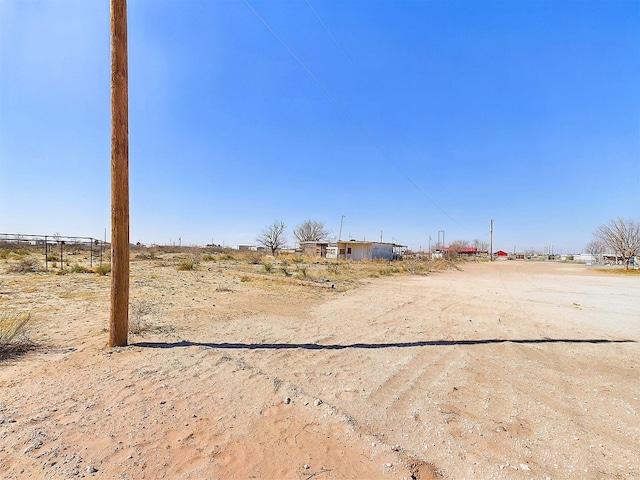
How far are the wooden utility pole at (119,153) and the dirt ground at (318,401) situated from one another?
121 cm

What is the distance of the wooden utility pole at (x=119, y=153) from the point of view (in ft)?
15.5

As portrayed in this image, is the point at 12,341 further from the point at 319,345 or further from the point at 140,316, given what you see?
the point at 319,345

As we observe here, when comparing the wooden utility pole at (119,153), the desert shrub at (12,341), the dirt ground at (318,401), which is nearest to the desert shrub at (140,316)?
the dirt ground at (318,401)

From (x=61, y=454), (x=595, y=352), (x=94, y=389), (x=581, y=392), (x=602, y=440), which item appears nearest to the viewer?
(x=61, y=454)

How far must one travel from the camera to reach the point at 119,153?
4.75 m

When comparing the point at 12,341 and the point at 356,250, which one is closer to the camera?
the point at 12,341

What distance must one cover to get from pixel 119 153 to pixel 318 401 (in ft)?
14.9

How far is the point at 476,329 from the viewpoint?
702 centimetres

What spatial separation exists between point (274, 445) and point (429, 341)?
161 inches

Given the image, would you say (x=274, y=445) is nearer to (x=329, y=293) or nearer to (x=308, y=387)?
(x=308, y=387)

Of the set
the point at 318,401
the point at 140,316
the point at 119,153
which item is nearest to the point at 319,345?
the point at 318,401

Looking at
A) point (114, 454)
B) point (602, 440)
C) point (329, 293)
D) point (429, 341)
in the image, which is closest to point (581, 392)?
point (602, 440)

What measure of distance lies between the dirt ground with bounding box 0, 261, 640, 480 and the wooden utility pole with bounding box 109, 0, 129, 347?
1205 mm

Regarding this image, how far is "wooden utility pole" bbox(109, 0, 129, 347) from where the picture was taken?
4.73m
